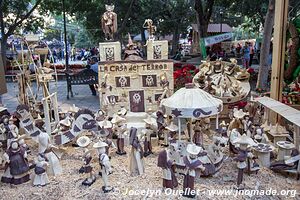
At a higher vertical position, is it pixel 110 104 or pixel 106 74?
pixel 106 74

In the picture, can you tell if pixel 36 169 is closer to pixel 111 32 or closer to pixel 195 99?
pixel 195 99

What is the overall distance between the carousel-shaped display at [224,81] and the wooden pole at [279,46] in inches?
38.7

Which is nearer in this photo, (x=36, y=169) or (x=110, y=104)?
(x=36, y=169)

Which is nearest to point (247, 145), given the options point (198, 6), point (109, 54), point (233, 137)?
point (233, 137)

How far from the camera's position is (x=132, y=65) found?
820cm

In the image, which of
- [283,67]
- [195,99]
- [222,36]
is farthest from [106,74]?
[222,36]

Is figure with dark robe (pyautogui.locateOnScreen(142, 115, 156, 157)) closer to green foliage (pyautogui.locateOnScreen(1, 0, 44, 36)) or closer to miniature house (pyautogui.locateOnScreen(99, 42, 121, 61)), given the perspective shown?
miniature house (pyautogui.locateOnScreen(99, 42, 121, 61))

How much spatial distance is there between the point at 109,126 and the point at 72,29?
49.0m

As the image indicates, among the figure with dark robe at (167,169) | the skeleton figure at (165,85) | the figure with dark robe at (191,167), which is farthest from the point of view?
the skeleton figure at (165,85)

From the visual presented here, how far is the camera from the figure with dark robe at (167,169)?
4816mm

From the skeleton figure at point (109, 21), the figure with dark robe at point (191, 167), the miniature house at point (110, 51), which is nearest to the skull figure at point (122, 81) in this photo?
the miniature house at point (110, 51)

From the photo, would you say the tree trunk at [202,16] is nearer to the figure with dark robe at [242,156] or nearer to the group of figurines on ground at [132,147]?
the group of figurines on ground at [132,147]

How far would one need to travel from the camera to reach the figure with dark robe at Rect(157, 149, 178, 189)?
15.8 feet

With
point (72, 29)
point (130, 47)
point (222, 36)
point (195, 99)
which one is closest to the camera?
point (195, 99)
